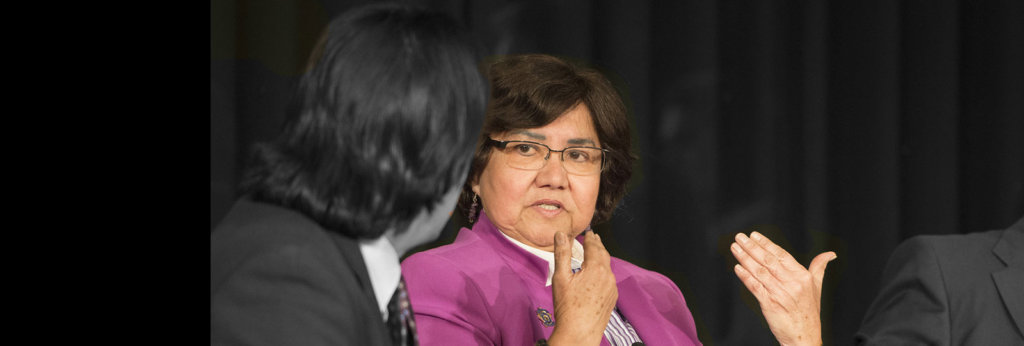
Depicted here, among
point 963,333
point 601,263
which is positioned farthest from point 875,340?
point 601,263

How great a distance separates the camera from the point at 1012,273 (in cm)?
151

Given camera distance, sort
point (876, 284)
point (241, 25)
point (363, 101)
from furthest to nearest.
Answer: point (876, 284), point (241, 25), point (363, 101)

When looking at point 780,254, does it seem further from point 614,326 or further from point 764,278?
point 614,326

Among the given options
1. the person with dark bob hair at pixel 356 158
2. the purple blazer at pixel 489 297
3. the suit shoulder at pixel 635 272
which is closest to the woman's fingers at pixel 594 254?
the purple blazer at pixel 489 297

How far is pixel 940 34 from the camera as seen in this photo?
282 cm

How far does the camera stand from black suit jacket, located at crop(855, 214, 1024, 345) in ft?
4.83

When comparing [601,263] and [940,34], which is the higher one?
[940,34]

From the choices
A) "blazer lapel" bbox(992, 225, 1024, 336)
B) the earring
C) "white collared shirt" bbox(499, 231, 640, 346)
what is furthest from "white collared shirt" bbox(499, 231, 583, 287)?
"blazer lapel" bbox(992, 225, 1024, 336)

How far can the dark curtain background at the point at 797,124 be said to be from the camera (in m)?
2.56

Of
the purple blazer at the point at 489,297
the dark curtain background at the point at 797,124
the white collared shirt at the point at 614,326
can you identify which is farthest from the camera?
the dark curtain background at the point at 797,124

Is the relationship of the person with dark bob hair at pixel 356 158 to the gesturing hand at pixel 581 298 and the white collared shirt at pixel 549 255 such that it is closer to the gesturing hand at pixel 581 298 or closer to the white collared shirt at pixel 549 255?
the gesturing hand at pixel 581 298

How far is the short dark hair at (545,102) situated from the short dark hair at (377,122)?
2.34ft
